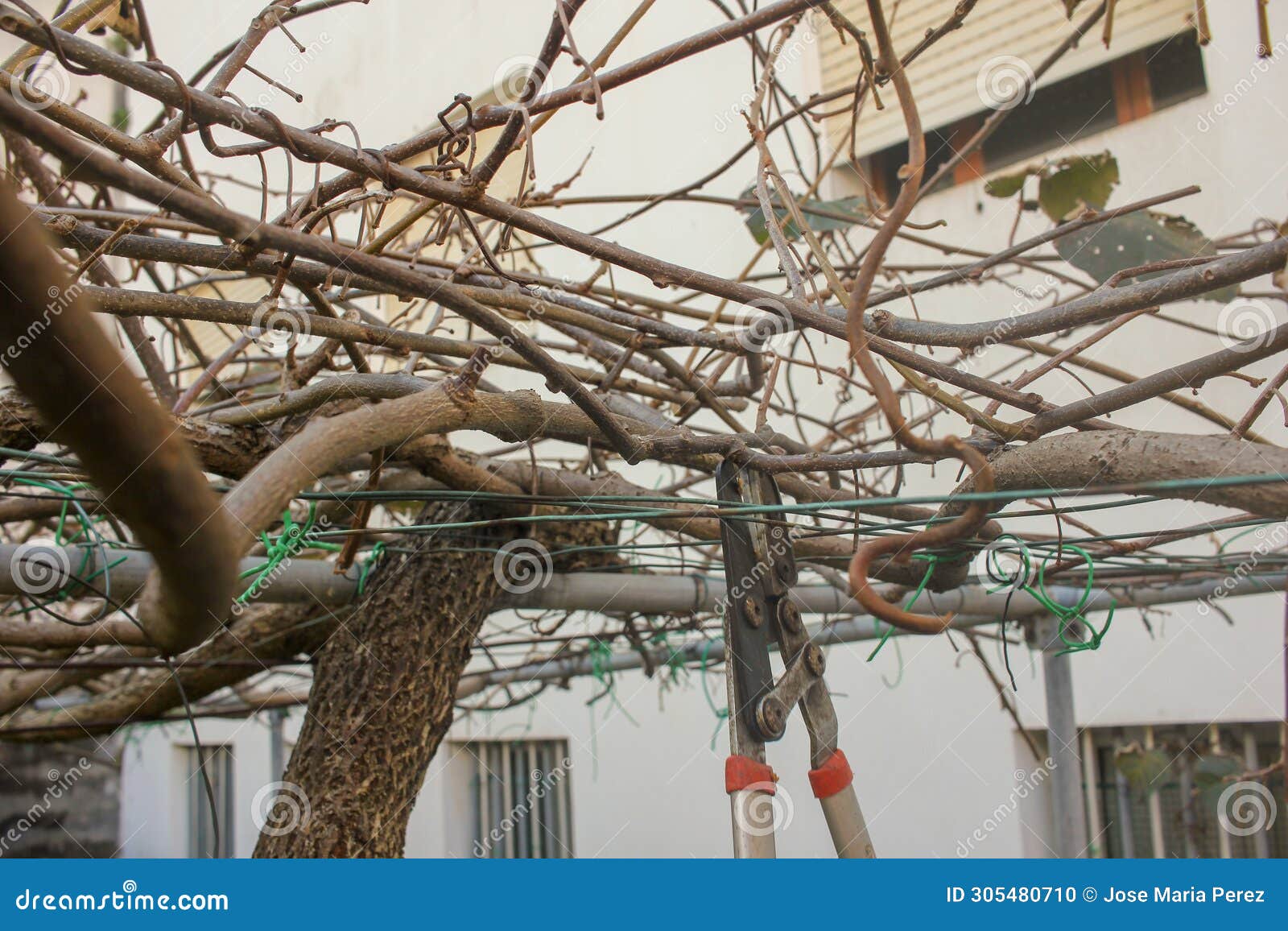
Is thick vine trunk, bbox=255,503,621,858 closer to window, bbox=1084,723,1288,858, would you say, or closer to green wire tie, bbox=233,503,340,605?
green wire tie, bbox=233,503,340,605

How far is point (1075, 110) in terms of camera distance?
4.02 m

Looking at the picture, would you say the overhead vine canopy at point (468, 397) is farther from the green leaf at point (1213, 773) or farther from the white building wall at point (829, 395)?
the green leaf at point (1213, 773)

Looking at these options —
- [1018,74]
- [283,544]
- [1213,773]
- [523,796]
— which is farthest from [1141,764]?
[523,796]

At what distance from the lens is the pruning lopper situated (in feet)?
3.90

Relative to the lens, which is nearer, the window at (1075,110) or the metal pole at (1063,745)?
the metal pole at (1063,745)

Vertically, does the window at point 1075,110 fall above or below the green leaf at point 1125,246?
above

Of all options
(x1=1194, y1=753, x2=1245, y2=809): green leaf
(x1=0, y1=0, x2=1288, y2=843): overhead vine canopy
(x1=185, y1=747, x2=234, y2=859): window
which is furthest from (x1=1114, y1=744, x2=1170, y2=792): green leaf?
(x1=185, y1=747, x2=234, y2=859): window

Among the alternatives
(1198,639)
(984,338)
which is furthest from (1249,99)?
(984,338)

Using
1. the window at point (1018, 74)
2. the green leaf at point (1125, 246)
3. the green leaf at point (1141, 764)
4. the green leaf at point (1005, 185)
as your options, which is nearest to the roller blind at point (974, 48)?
the window at point (1018, 74)

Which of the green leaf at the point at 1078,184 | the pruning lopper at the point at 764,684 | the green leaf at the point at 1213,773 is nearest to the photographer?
the pruning lopper at the point at 764,684

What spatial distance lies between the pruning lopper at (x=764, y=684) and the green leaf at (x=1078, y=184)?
138 centimetres

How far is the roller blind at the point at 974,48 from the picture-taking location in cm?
362

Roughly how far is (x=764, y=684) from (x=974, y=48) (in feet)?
11.7

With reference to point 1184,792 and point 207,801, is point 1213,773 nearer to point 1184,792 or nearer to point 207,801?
point 1184,792
